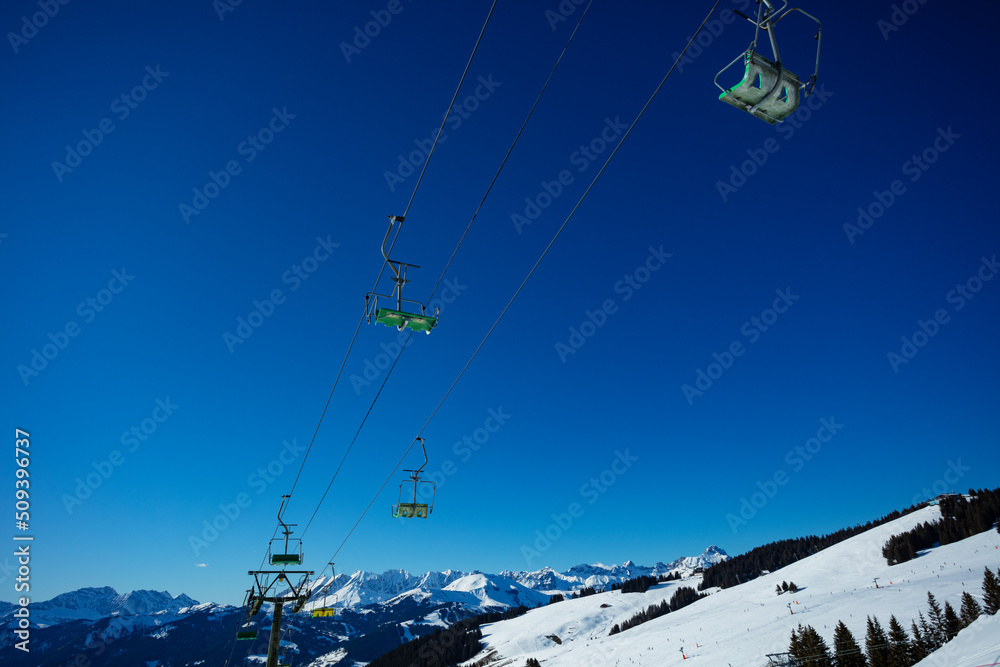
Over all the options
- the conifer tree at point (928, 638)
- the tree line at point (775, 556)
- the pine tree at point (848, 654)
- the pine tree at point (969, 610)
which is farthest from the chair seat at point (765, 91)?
the tree line at point (775, 556)

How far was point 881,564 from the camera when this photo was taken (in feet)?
388

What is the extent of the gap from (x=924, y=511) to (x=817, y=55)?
19658cm

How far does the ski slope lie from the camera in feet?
240

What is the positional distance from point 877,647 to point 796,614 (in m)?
39.3

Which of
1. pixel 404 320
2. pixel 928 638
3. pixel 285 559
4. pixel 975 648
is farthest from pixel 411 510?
pixel 928 638

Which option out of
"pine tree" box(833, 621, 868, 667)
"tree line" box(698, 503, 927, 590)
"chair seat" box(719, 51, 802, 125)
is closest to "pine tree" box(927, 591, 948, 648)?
"pine tree" box(833, 621, 868, 667)

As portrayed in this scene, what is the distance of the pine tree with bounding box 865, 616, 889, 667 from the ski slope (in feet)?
30.3

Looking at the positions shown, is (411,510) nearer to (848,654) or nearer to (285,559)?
(285,559)

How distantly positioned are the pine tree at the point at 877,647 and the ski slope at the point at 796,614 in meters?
9.24

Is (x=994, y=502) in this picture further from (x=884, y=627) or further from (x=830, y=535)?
(x=884, y=627)

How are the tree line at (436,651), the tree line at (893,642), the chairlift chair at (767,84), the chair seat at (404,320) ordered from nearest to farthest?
the chairlift chair at (767,84)
the chair seat at (404,320)
the tree line at (893,642)
the tree line at (436,651)

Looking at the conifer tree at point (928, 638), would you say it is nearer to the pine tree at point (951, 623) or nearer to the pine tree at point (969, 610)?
the pine tree at point (951, 623)

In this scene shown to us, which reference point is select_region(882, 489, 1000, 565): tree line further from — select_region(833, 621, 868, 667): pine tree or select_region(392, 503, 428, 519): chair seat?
select_region(392, 503, 428, 519): chair seat

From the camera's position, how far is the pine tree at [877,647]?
5438 centimetres
